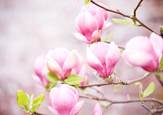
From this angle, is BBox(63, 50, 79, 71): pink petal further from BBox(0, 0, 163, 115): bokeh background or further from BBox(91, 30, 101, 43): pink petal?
BBox(0, 0, 163, 115): bokeh background

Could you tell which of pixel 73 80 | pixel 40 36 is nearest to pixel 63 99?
pixel 73 80

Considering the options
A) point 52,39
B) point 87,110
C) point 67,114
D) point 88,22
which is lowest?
point 87,110

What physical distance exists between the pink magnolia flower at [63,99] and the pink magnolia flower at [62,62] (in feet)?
0.10

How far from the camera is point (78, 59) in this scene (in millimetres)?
527

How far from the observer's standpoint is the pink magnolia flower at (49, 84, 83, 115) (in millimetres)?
464

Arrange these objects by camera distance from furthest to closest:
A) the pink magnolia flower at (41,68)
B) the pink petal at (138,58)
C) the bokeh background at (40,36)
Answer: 1. the bokeh background at (40,36)
2. the pink magnolia flower at (41,68)
3. the pink petal at (138,58)

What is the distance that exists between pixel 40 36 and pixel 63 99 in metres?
1.31

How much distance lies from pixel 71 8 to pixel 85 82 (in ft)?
4.30

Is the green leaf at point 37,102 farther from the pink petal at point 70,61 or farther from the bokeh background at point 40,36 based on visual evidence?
the bokeh background at point 40,36

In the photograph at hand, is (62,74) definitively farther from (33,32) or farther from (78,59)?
(33,32)

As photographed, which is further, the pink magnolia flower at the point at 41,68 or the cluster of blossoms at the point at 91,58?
the pink magnolia flower at the point at 41,68

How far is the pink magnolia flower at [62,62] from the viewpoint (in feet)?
1.65

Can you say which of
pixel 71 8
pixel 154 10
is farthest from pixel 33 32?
pixel 154 10

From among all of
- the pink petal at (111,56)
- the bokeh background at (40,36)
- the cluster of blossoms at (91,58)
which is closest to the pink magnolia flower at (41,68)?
the cluster of blossoms at (91,58)
